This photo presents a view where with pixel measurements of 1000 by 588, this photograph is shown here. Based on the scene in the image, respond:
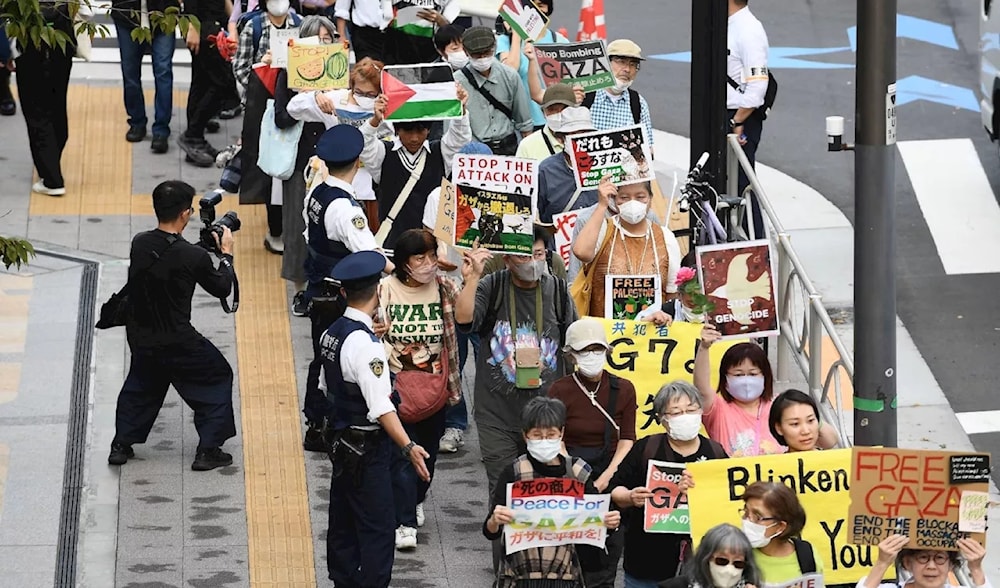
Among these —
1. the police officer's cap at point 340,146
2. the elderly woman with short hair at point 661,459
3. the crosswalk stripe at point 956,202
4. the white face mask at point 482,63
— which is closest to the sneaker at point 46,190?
the white face mask at point 482,63

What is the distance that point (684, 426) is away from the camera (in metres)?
8.53

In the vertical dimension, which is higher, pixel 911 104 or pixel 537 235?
pixel 537 235

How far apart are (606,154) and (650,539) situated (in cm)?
289

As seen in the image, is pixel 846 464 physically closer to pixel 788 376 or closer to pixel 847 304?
pixel 788 376

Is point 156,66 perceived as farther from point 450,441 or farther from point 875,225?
point 875,225

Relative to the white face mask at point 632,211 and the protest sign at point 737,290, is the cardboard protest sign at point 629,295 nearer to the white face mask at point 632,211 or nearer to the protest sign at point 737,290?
the white face mask at point 632,211

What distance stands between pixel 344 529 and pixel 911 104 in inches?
433

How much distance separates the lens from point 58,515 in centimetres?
1067

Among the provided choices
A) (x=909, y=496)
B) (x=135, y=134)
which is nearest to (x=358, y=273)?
(x=909, y=496)

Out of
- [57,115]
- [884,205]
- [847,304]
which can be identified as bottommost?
[847,304]

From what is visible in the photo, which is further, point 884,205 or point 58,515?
point 58,515

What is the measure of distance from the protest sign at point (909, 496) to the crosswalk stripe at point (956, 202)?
7837 millimetres

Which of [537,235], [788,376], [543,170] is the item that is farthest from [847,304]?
[537,235]

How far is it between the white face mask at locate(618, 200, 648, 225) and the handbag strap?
1682 mm
